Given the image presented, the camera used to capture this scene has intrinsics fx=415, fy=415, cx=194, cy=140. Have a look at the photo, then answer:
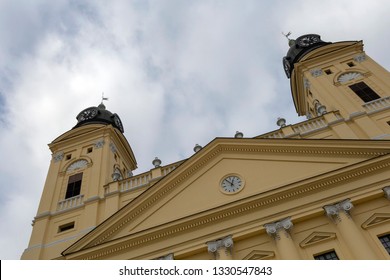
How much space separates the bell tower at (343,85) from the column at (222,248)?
9639 millimetres

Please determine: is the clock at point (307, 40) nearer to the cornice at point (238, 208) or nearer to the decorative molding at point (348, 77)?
the decorative molding at point (348, 77)

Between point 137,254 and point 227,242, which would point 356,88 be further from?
point 137,254

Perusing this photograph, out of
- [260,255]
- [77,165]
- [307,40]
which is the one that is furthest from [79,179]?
[307,40]

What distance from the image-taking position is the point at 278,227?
59.9 ft

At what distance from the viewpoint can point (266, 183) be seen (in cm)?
2044

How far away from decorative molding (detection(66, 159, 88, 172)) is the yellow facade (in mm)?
102

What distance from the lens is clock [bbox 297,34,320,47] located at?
35816 mm

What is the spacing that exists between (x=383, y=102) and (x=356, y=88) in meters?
2.78

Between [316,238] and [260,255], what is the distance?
250cm

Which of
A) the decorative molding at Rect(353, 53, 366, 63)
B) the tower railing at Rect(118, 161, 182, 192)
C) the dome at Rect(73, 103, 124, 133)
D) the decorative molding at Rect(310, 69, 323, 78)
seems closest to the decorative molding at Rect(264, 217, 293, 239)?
the tower railing at Rect(118, 161, 182, 192)

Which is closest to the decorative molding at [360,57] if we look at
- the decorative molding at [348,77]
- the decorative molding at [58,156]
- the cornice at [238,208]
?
the decorative molding at [348,77]

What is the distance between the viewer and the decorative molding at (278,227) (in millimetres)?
18094
